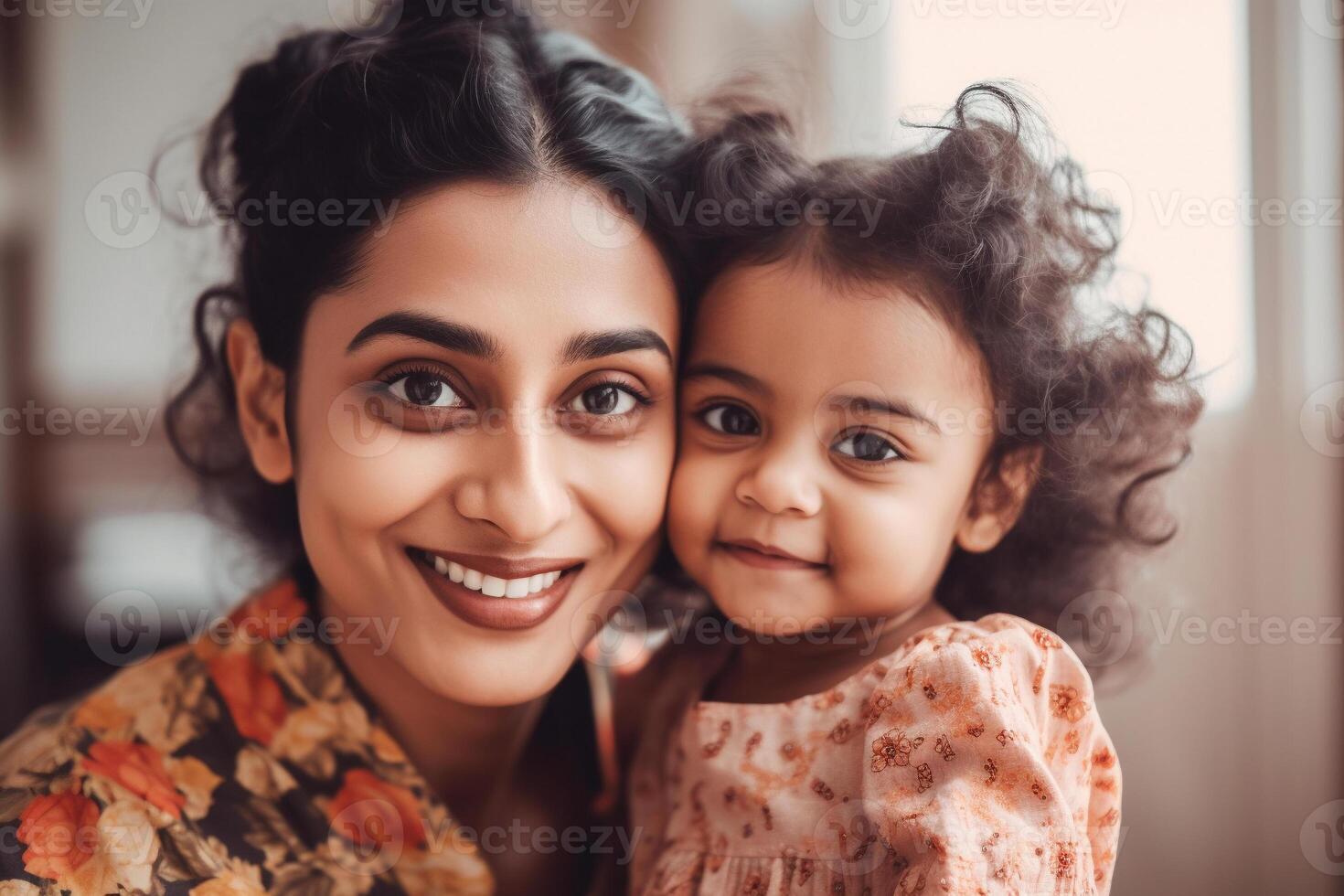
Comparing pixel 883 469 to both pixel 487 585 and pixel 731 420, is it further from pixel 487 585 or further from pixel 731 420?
pixel 487 585

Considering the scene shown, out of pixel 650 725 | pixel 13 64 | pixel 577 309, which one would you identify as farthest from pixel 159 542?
pixel 577 309

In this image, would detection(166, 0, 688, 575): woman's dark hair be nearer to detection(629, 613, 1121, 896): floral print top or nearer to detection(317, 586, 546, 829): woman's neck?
detection(317, 586, 546, 829): woman's neck

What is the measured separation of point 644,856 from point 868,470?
0.49m

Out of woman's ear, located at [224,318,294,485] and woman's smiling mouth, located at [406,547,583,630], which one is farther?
woman's ear, located at [224,318,294,485]

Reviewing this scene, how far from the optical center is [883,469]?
980 millimetres

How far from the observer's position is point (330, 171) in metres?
1.04

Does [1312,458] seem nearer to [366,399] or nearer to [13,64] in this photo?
[366,399]

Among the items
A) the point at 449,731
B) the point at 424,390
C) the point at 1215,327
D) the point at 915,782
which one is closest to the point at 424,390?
the point at 424,390

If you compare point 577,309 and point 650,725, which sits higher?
point 577,309

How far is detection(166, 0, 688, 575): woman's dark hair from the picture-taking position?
100 centimetres

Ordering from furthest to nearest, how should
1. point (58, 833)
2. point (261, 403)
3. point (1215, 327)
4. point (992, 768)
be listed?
point (1215, 327), point (261, 403), point (58, 833), point (992, 768)

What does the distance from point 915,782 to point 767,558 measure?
0.85 feet

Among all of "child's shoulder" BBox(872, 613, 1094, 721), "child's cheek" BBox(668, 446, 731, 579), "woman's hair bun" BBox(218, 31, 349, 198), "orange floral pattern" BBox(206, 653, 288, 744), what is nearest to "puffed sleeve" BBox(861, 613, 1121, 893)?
"child's shoulder" BBox(872, 613, 1094, 721)

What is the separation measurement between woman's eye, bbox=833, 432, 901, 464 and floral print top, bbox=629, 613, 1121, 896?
168 millimetres
